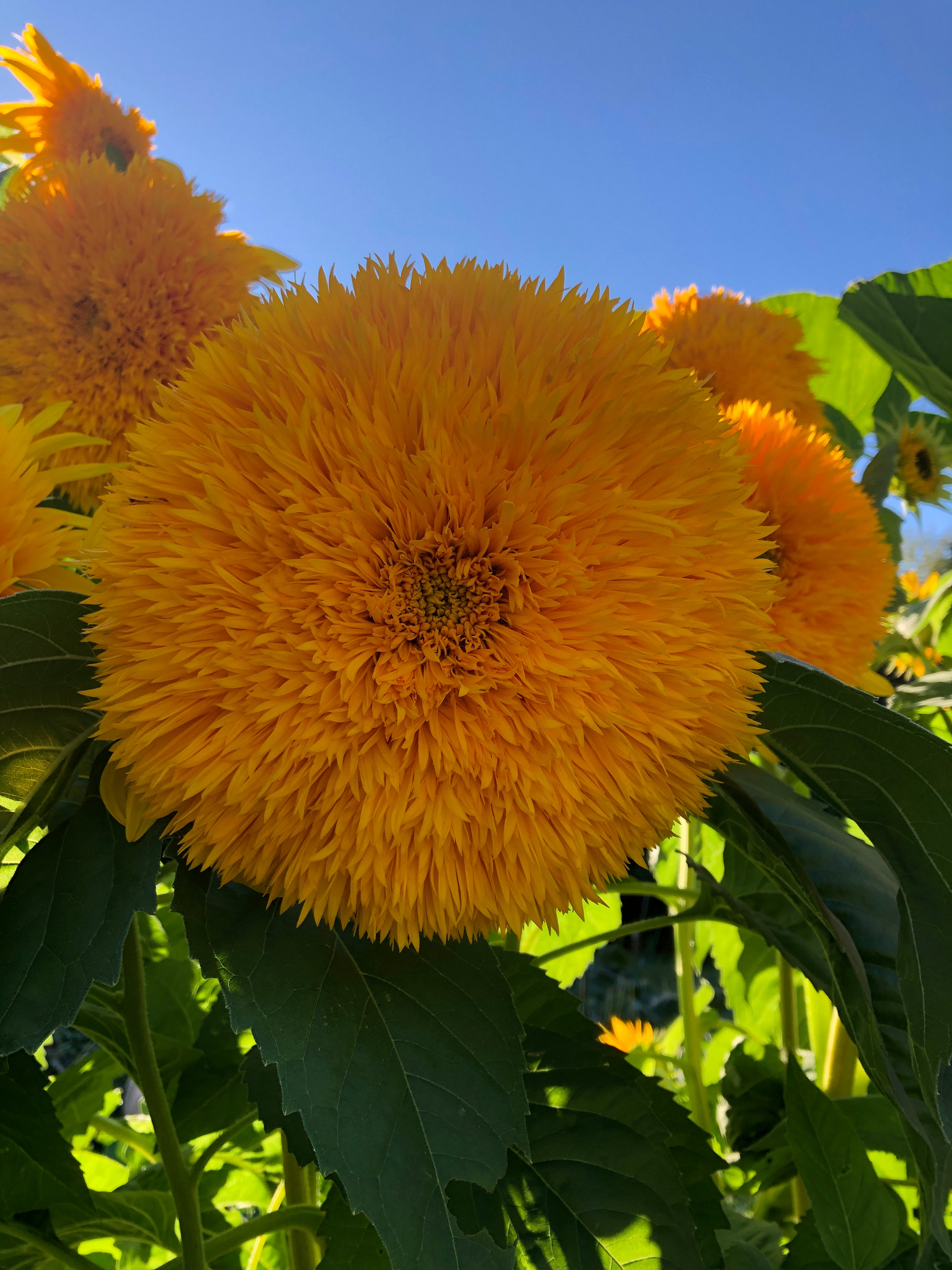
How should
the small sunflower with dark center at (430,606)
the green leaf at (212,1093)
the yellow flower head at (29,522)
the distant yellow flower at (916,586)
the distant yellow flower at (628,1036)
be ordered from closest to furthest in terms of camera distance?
the small sunflower with dark center at (430,606) → the yellow flower head at (29,522) → the green leaf at (212,1093) → the distant yellow flower at (628,1036) → the distant yellow flower at (916,586)

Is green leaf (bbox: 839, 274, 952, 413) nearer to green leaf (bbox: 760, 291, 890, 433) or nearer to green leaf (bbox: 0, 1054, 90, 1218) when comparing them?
green leaf (bbox: 760, 291, 890, 433)

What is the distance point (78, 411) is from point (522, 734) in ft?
1.28

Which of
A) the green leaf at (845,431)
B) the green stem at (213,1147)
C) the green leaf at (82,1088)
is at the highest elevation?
the green leaf at (845,431)

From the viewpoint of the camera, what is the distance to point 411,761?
28 centimetres

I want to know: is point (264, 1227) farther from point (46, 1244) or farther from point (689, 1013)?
Answer: point (689, 1013)

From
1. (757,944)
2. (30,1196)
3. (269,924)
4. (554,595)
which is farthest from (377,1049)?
(757,944)

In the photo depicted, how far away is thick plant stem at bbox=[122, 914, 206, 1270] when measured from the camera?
46 centimetres

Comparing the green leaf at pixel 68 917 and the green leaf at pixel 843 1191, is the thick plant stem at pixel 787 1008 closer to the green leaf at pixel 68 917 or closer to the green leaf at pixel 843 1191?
the green leaf at pixel 843 1191

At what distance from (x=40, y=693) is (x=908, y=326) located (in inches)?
27.8

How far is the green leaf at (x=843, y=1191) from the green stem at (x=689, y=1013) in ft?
0.97

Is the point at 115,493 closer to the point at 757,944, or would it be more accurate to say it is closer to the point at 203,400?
the point at 203,400

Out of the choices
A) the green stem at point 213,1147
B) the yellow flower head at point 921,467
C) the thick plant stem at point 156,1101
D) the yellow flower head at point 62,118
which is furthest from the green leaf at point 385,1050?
the yellow flower head at point 921,467

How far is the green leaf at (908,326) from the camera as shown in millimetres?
686

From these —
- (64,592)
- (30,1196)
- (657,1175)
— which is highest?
(64,592)
